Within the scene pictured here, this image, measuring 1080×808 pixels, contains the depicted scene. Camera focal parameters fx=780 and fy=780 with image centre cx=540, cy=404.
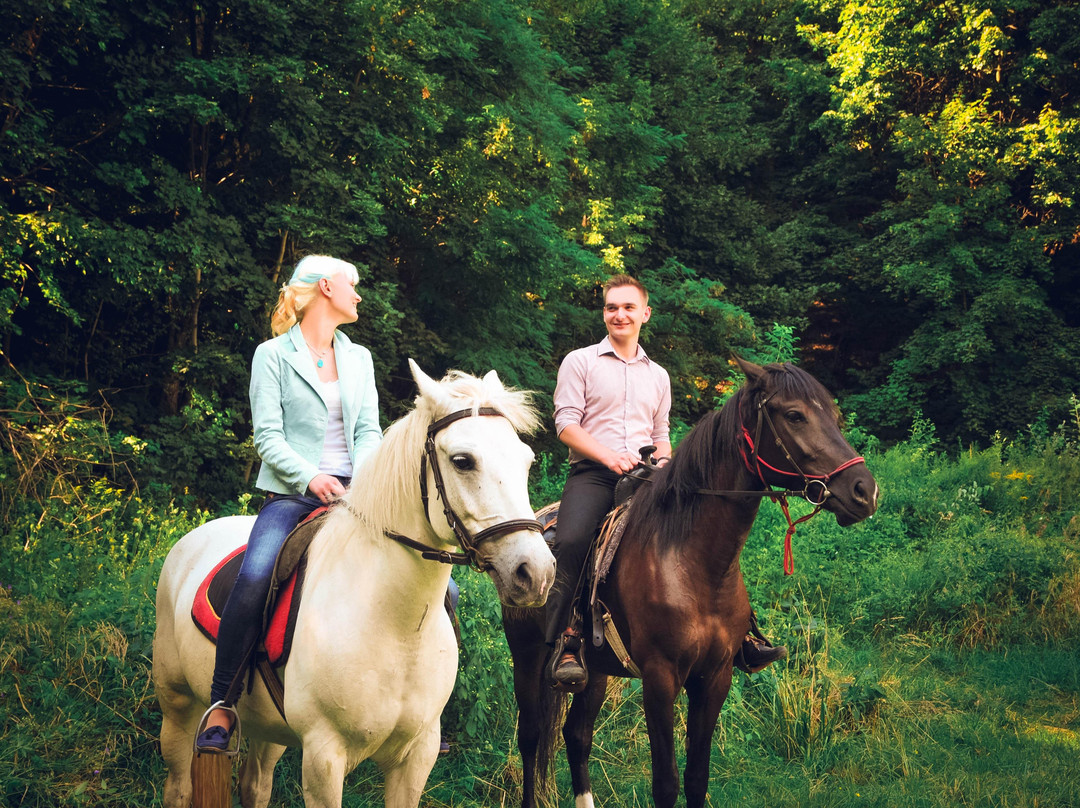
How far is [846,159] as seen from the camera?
2103cm

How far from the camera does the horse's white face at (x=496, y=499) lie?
2.20m

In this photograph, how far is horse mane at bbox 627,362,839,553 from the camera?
352cm

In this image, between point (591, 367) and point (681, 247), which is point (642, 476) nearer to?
point (591, 367)

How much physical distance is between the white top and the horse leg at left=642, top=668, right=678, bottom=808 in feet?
5.51

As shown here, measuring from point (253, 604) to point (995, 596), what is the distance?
7.38m

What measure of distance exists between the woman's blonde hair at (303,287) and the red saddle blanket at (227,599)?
975mm

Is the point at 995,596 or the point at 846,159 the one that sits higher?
the point at 846,159

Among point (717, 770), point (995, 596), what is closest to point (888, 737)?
point (717, 770)

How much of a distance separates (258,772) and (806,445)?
2.85m

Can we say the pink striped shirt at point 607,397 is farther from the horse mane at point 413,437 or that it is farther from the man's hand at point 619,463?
the horse mane at point 413,437

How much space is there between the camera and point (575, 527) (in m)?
4.12

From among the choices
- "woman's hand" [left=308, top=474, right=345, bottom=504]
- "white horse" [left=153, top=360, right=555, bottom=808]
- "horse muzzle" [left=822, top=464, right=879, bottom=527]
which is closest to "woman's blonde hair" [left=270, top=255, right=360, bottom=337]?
"woman's hand" [left=308, top=474, right=345, bottom=504]

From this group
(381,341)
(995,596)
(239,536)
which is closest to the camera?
(239,536)

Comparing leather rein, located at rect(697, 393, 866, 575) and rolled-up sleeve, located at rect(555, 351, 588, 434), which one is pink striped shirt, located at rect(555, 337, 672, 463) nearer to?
rolled-up sleeve, located at rect(555, 351, 588, 434)
